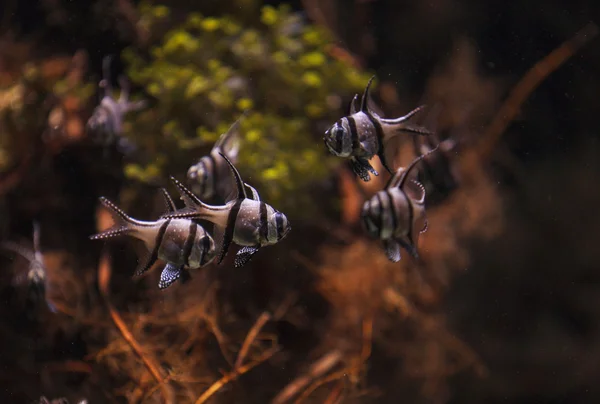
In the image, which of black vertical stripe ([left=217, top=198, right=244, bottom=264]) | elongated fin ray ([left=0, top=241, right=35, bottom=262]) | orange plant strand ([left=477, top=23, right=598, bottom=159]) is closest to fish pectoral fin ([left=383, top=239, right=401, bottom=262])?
black vertical stripe ([left=217, top=198, right=244, bottom=264])

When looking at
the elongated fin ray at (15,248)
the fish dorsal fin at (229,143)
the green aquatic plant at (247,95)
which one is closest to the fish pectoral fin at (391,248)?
the fish dorsal fin at (229,143)

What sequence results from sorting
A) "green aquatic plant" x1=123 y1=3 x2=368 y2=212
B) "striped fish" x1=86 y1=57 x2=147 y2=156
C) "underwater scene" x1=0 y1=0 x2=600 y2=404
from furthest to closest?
"green aquatic plant" x1=123 y1=3 x2=368 y2=212, "striped fish" x1=86 y1=57 x2=147 y2=156, "underwater scene" x1=0 y1=0 x2=600 y2=404

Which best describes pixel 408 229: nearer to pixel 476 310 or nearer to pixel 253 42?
pixel 253 42

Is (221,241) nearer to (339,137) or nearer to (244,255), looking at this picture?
(244,255)

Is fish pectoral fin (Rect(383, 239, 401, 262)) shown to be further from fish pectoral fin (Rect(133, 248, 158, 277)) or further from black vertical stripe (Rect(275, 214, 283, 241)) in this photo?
fish pectoral fin (Rect(133, 248, 158, 277))

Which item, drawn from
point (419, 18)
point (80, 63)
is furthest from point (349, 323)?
point (419, 18)
